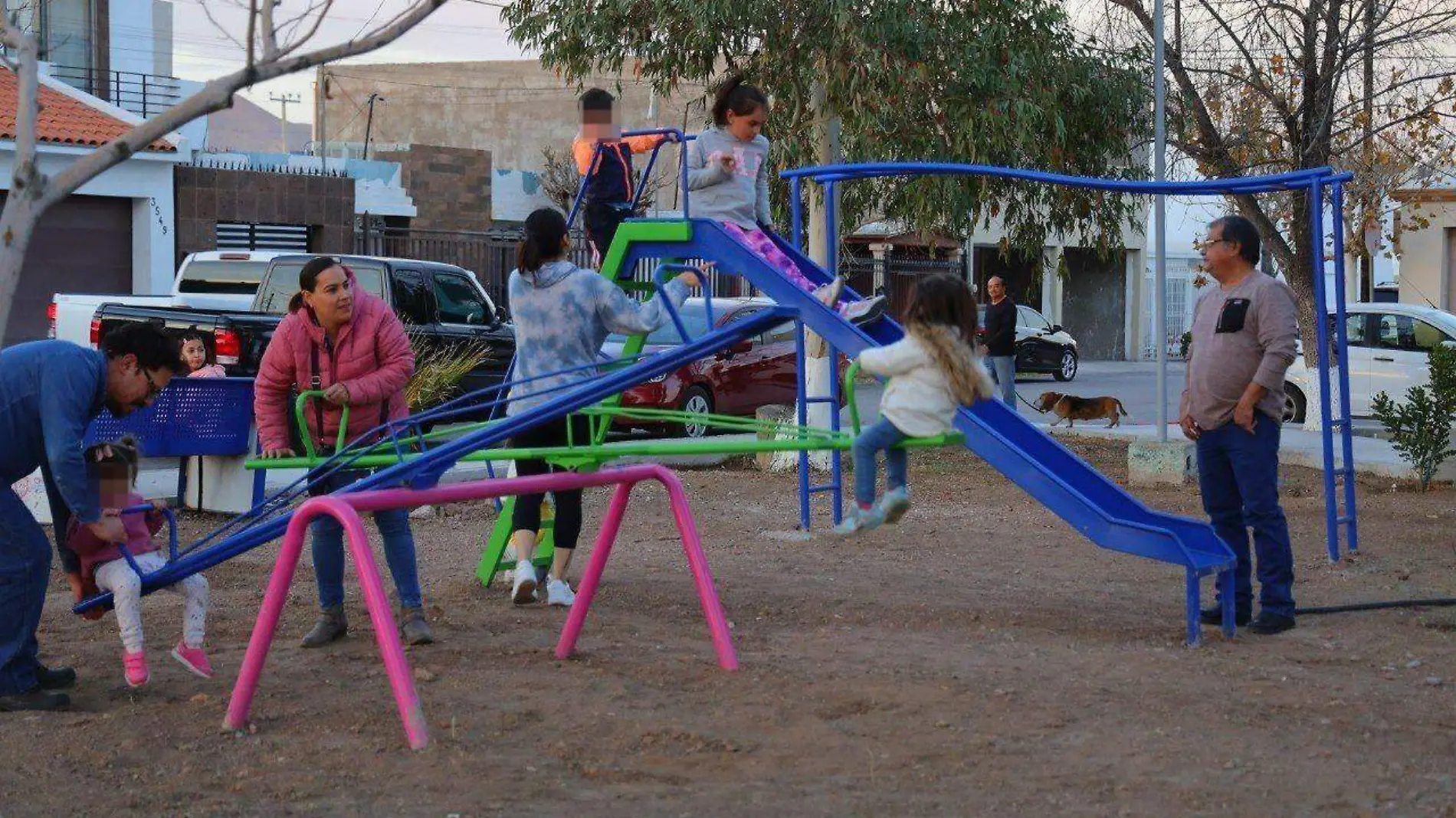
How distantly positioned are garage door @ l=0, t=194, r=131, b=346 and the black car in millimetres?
16284

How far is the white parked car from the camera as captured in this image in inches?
718

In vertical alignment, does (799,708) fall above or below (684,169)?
below

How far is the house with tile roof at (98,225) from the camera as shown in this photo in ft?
83.1

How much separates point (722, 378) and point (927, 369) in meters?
11.1

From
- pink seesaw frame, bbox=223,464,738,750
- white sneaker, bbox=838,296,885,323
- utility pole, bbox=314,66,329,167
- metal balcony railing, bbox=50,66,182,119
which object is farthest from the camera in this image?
utility pole, bbox=314,66,329,167

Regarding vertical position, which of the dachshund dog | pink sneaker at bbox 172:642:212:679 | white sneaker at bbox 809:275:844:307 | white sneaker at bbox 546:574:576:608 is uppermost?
white sneaker at bbox 809:275:844:307

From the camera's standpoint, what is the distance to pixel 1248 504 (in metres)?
6.65

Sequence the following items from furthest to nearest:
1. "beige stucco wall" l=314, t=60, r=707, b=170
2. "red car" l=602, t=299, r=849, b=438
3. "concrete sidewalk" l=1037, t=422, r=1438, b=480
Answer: "beige stucco wall" l=314, t=60, r=707, b=170, "red car" l=602, t=299, r=849, b=438, "concrete sidewalk" l=1037, t=422, r=1438, b=480

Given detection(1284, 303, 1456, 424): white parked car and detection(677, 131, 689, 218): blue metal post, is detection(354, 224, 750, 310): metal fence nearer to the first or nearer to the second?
detection(1284, 303, 1456, 424): white parked car

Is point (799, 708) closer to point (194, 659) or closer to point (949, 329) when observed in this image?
point (949, 329)

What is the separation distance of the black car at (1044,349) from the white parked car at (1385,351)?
11.9 metres

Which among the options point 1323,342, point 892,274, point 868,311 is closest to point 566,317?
point 868,311

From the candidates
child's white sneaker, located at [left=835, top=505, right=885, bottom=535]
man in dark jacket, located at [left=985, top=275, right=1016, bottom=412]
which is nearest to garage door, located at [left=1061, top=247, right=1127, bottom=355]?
man in dark jacket, located at [left=985, top=275, right=1016, bottom=412]

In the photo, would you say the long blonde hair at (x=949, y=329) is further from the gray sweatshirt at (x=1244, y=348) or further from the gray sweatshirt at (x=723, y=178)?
the gray sweatshirt at (x=723, y=178)
